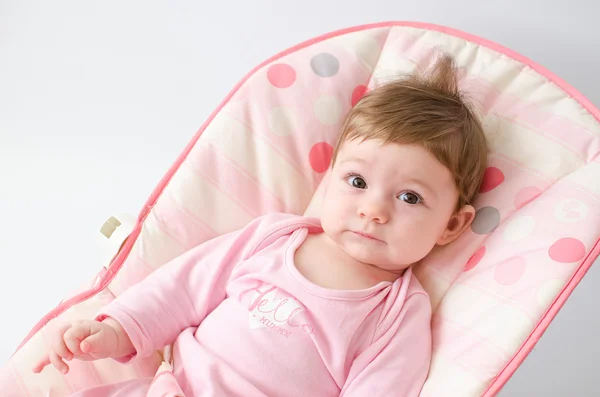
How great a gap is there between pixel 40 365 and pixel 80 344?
71mm

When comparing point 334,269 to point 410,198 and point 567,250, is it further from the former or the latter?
point 567,250

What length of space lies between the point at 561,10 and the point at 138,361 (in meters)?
1.21

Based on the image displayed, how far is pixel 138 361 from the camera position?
4.36ft

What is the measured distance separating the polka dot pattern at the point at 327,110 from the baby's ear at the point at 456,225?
307 mm

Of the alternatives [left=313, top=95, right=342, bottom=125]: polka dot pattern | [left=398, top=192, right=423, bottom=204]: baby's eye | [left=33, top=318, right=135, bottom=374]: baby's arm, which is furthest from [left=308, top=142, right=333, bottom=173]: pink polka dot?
[left=33, top=318, right=135, bottom=374]: baby's arm

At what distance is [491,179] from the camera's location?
1.40 meters

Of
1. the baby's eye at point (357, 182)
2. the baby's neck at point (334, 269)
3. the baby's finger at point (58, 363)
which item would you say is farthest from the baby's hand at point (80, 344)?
the baby's eye at point (357, 182)

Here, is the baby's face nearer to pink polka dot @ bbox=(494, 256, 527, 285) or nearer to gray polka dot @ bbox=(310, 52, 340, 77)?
pink polka dot @ bbox=(494, 256, 527, 285)

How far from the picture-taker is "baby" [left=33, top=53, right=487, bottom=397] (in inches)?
48.3

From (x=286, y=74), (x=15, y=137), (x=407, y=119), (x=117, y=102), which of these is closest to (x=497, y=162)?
(x=407, y=119)

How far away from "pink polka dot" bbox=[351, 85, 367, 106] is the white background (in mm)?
421

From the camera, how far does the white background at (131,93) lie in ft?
5.72

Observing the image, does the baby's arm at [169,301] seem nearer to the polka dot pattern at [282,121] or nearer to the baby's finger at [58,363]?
the baby's finger at [58,363]

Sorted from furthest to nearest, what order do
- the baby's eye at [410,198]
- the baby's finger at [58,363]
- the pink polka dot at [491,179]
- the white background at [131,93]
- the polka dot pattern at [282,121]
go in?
the white background at [131,93], the polka dot pattern at [282,121], the pink polka dot at [491,179], the baby's eye at [410,198], the baby's finger at [58,363]
